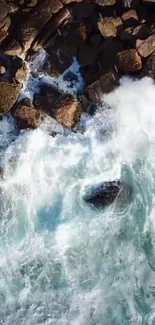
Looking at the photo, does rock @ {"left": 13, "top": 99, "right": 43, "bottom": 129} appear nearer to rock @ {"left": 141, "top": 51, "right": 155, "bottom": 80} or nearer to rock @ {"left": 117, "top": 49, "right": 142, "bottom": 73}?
rock @ {"left": 117, "top": 49, "right": 142, "bottom": 73}

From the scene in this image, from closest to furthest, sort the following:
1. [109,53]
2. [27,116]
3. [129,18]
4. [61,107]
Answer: [61,107] → [27,116] → [109,53] → [129,18]

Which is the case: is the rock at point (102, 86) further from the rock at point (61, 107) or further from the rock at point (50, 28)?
the rock at point (50, 28)

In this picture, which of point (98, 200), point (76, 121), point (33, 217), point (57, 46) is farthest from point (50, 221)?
point (57, 46)

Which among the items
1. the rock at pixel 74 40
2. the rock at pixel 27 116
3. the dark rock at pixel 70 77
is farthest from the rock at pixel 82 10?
the rock at pixel 27 116

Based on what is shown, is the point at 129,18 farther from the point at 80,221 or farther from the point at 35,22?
the point at 80,221

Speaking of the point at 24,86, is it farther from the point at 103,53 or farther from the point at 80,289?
the point at 80,289

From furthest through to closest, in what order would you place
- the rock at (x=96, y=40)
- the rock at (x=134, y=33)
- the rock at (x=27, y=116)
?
1. the rock at (x=96, y=40)
2. the rock at (x=134, y=33)
3. the rock at (x=27, y=116)

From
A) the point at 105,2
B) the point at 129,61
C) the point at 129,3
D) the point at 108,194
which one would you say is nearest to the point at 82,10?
the point at 105,2
